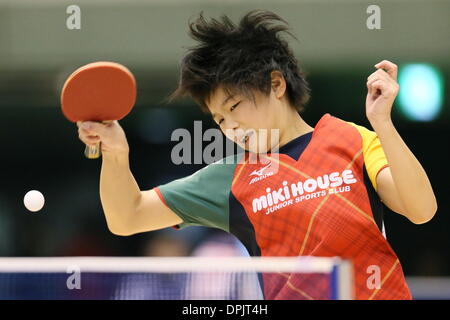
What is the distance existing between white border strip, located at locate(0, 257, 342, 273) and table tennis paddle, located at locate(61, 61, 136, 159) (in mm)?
384

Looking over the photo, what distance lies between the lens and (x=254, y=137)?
9.34ft

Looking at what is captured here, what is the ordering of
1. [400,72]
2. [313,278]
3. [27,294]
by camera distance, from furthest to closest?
[400,72]
[27,294]
[313,278]

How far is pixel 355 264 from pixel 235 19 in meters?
5.66

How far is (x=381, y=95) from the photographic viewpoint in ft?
8.34

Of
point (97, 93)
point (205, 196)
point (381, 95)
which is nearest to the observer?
point (381, 95)

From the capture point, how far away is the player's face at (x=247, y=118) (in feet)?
9.28

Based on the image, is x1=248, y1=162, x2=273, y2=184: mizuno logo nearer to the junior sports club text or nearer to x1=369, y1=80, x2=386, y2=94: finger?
the junior sports club text

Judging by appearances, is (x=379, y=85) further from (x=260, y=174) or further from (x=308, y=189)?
(x=260, y=174)

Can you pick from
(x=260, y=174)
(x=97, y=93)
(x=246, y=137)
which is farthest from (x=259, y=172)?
(x=97, y=93)

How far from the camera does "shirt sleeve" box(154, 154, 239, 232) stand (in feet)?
9.64

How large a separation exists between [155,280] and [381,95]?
3.05 ft

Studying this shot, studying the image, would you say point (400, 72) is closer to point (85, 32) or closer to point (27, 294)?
point (85, 32)
